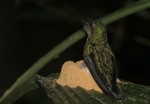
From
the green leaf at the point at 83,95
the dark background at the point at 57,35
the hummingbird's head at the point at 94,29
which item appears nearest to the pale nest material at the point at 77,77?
the green leaf at the point at 83,95

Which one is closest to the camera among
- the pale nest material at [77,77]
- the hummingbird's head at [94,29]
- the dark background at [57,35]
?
the pale nest material at [77,77]

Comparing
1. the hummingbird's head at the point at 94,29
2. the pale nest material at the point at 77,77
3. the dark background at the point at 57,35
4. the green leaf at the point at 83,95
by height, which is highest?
the dark background at the point at 57,35

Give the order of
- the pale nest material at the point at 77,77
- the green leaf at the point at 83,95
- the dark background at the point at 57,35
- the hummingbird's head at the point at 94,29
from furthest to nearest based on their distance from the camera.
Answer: the dark background at the point at 57,35
the hummingbird's head at the point at 94,29
the pale nest material at the point at 77,77
the green leaf at the point at 83,95

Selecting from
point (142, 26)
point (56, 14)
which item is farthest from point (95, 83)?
point (142, 26)

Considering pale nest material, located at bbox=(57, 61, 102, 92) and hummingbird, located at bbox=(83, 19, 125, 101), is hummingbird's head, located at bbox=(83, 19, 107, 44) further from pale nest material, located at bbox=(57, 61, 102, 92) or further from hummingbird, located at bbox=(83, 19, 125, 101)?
pale nest material, located at bbox=(57, 61, 102, 92)

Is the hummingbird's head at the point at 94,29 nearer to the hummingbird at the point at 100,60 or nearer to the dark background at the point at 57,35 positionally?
the hummingbird at the point at 100,60
